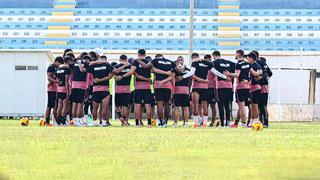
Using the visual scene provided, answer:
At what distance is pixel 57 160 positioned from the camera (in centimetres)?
661

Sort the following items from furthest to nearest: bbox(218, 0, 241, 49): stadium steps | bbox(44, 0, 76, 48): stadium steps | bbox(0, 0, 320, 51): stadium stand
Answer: bbox(44, 0, 76, 48): stadium steps → bbox(218, 0, 241, 49): stadium steps → bbox(0, 0, 320, 51): stadium stand

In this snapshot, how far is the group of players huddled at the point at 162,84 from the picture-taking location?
16594mm

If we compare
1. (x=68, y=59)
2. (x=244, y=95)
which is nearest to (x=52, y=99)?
(x=68, y=59)

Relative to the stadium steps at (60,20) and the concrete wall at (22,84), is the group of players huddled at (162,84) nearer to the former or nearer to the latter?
the concrete wall at (22,84)

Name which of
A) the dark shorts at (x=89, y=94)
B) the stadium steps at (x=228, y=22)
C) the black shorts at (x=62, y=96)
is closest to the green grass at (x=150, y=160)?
the black shorts at (x=62, y=96)

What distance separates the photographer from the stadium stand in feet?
284

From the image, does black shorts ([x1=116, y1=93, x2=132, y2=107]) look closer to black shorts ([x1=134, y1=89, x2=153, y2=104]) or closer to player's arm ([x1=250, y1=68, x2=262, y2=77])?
black shorts ([x1=134, y1=89, x2=153, y2=104])

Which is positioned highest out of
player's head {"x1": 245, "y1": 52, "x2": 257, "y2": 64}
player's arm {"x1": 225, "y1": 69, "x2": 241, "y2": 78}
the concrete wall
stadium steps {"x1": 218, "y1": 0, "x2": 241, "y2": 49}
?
stadium steps {"x1": 218, "y1": 0, "x2": 241, "y2": 49}

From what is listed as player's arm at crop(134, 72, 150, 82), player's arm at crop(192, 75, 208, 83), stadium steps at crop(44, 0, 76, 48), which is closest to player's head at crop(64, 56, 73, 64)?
player's arm at crop(134, 72, 150, 82)

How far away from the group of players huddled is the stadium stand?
6752cm

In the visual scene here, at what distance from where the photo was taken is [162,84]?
1658 centimetres

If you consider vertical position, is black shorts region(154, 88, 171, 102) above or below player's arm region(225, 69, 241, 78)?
below

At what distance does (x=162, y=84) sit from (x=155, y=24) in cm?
7253

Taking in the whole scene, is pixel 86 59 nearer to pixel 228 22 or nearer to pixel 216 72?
pixel 216 72
